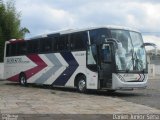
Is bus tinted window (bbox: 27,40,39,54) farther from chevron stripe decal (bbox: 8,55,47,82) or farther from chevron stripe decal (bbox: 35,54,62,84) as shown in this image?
chevron stripe decal (bbox: 35,54,62,84)

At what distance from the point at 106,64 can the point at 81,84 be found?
2373 mm

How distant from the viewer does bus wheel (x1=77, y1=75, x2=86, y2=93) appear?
77.8 feet

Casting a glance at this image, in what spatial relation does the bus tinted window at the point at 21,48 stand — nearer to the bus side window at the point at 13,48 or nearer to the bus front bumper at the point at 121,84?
the bus side window at the point at 13,48

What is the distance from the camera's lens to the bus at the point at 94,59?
2189 centimetres

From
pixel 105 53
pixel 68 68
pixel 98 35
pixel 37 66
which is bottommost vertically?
pixel 68 68

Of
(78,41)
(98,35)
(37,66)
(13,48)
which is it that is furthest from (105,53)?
(13,48)

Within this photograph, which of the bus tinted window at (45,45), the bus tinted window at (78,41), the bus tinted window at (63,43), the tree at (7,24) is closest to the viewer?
the bus tinted window at (78,41)

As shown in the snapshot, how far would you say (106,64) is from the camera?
22.3 meters

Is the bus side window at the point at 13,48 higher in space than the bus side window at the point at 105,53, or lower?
higher

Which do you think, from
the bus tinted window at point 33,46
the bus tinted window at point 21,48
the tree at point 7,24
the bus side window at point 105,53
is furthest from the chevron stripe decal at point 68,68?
the tree at point 7,24

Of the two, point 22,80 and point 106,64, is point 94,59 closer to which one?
point 106,64

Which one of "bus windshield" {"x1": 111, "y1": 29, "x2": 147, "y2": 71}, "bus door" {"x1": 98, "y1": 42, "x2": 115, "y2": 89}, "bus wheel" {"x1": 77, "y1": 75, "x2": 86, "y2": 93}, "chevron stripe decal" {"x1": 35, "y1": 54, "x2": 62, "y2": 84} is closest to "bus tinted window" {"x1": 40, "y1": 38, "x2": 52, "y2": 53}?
"chevron stripe decal" {"x1": 35, "y1": 54, "x2": 62, "y2": 84}

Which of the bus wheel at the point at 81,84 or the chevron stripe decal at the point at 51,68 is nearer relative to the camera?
the bus wheel at the point at 81,84

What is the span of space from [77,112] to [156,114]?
8.14 ft
